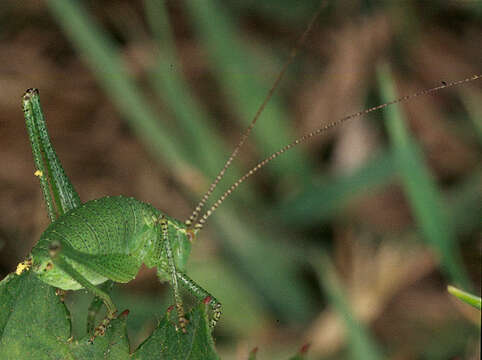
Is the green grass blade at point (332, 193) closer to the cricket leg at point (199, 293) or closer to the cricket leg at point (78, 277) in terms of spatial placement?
the cricket leg at point (199, 293)

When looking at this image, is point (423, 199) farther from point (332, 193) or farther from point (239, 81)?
point (239, 81)

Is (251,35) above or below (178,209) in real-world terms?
above

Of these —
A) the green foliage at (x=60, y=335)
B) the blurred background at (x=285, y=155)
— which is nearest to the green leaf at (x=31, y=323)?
the green foliage at (x=60, y=335)

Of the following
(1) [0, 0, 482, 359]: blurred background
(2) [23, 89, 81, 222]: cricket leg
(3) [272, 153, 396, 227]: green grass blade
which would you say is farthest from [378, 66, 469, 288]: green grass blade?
(2) [23, 89, 81, 222]: cricket leg

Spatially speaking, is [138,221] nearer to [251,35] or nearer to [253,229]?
[253,229]

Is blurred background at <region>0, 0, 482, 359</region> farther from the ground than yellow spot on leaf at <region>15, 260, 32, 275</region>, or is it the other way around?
blurred background at <region>0, 0, 482, 359</region>

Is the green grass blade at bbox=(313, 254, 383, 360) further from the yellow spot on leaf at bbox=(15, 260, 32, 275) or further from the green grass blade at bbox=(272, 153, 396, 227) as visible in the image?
the yellow spot on leaf at bbox=(15, 260, 32, 275)

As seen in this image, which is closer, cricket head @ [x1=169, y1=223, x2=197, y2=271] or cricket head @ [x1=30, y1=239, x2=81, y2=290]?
cricket head @ [x1=30, y1=239, x2=81, y2=290]

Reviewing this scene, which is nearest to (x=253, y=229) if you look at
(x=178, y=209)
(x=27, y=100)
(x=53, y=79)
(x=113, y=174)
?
(x=178, y=209)
